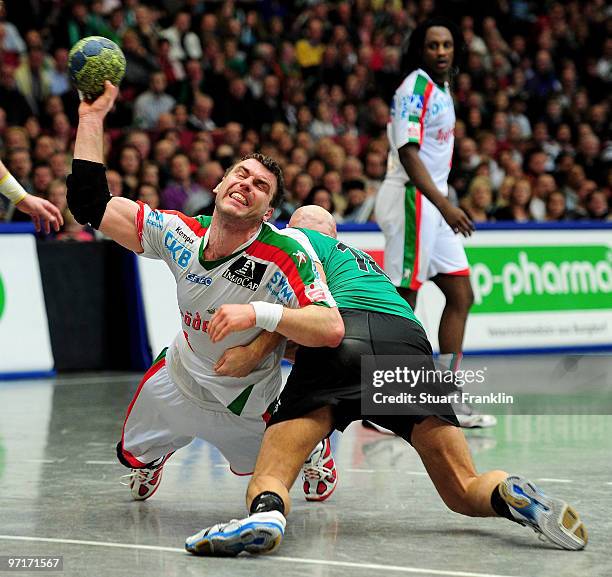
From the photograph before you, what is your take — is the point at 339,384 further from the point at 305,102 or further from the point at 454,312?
the point at 305,102

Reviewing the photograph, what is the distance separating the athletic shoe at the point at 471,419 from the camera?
7.43 meters

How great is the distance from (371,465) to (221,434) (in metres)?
1.36

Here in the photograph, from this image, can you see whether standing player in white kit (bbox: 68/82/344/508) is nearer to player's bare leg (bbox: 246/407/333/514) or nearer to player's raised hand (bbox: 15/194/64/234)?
player's bare leg (bbox: 246/407/333/514)

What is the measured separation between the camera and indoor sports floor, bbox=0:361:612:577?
402 centimetres

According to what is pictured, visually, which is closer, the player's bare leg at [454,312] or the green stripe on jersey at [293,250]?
the green stripe on jersey at [293,250]

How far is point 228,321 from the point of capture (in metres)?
4.15

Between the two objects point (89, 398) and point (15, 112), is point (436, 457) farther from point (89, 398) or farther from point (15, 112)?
point (15, 112)

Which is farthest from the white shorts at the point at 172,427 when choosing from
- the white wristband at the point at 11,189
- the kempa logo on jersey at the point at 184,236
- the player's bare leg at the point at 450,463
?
the white wristband at the point at 11,189

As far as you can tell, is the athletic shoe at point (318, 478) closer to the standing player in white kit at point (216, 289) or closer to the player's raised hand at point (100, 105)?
the standing player in white kit at point (216, 289)

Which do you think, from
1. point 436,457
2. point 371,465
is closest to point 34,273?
point 371,465

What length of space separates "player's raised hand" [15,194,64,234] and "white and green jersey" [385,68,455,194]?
9.09ft

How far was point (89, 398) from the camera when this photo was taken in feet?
29.1

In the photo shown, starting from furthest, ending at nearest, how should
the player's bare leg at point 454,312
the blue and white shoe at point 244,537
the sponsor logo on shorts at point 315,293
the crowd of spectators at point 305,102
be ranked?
the crowd of spectators at point 305,102 → the player's bare leg at point 454,312 → the sponsor logo on shorts at point 315,293 → the blue and white shoe at point 244,537

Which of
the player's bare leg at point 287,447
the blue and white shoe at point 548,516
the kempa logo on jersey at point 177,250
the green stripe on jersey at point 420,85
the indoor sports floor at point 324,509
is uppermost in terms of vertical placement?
the green stripe on jersey at point 420,85
